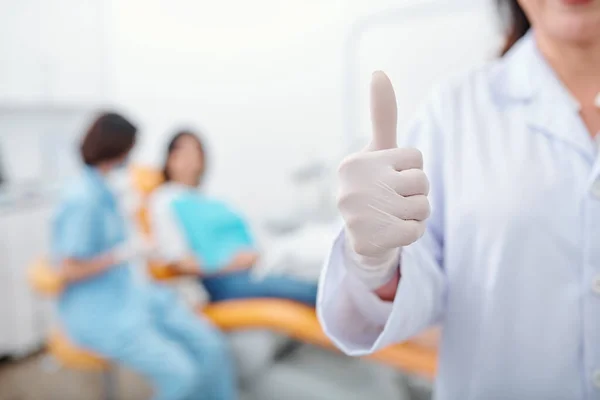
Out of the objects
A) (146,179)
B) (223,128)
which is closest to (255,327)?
(146,179)

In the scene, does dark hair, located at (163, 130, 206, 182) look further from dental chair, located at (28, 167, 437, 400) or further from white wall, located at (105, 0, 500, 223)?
white wall, located at (105, 0, 500, 223)

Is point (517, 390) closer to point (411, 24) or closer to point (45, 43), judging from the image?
point (411, 24)

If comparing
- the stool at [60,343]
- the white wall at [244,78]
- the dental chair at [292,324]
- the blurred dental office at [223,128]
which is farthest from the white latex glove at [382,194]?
the white wall at [244,78]

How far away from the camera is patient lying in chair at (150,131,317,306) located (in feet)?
4.97

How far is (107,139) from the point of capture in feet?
4.51

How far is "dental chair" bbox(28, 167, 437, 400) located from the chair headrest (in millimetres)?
377

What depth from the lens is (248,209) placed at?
9.40 feet

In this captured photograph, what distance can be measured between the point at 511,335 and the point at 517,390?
0.21 ft

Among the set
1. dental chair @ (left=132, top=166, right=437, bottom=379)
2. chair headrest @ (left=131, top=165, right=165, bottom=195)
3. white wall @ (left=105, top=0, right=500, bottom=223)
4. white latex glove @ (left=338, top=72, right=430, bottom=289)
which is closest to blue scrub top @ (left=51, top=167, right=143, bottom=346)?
dental chair @ (left=132, top=166, right=437, bottom=379)

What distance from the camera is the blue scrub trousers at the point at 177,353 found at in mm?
1285

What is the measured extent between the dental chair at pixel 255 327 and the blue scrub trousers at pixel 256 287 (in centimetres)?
3

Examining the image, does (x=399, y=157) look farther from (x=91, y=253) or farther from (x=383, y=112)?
(x=91, y=253)

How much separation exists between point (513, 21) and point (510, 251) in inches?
13.9

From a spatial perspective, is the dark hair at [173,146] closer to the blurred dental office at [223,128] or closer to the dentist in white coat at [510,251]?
the blurred dental office at [223,128]
